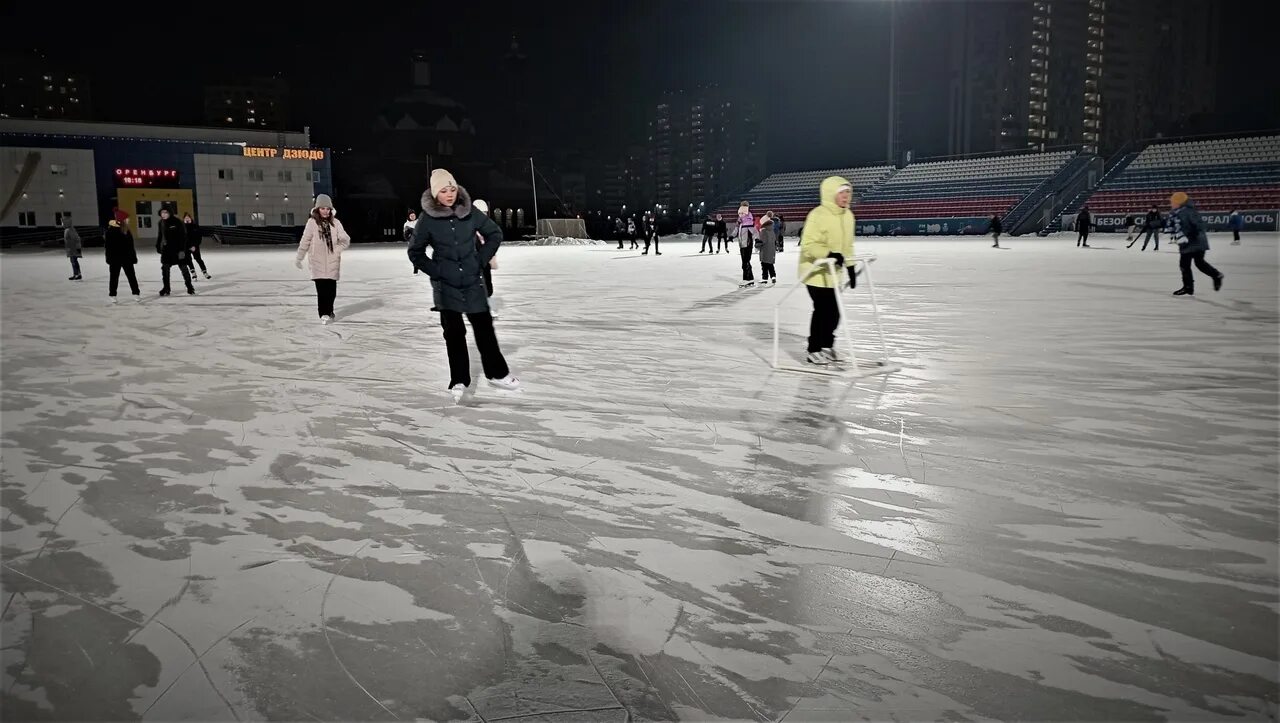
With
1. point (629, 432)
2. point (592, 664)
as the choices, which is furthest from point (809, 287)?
point (592, 664)

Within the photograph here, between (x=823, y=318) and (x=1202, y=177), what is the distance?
4558 centimetres

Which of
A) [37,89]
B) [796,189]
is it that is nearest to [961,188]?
[796,189]

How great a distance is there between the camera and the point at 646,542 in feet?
9.35

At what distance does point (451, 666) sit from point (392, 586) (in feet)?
1.74

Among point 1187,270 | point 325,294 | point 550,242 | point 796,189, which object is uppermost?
point 796,189

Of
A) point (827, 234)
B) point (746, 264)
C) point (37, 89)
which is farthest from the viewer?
point (37, 89)

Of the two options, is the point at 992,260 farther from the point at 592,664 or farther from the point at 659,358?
the point at 592,664

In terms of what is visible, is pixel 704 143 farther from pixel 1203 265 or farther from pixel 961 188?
pixel 1203 265

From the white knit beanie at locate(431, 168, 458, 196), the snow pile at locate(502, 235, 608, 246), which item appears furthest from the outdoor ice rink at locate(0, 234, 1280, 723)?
the snow pile at locate(502, 235, 608, 246)

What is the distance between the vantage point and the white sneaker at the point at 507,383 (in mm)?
5582

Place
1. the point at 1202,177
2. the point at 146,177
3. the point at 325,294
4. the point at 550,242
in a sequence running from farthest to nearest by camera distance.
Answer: the point at 146,177 < the point at 550,242 < the point at 1202,177 < the point at 325,294

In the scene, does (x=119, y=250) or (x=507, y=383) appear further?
(x=119, y=250)

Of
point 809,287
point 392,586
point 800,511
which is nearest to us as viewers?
point 392,586

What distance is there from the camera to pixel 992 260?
21.7 meters
